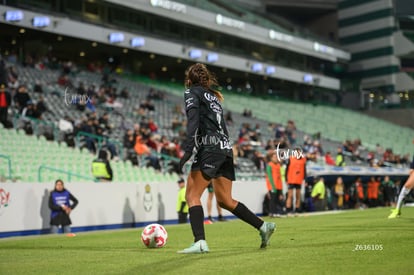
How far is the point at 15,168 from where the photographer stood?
21.9 metres

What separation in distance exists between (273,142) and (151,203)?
39.8ft

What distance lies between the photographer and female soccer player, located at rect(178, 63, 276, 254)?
28.2 feet

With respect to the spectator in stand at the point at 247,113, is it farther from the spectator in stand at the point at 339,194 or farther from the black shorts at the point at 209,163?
the black shorts at the point at 209,163

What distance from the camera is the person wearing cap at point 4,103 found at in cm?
2477

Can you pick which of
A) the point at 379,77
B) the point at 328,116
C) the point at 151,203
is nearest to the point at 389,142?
the point at 328,116

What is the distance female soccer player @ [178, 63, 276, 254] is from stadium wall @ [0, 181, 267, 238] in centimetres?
1084

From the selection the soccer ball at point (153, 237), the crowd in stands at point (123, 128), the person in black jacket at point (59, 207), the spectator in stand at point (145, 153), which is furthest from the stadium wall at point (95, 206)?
the soccer ball at point (153, 237)

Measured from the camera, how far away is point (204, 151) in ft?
28.3

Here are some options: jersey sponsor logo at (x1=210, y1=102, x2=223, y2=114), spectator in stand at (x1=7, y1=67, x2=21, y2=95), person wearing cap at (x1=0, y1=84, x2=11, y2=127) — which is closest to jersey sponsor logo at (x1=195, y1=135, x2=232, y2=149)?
jersey sponsor logo at (x1=210, y1=102, x2=223, y2=114)

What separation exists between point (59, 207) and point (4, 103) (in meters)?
7.93

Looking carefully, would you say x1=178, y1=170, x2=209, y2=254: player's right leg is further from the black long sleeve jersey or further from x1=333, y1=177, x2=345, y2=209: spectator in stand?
x1=333, y1=177, x2=345, y2=209: spectator in stand

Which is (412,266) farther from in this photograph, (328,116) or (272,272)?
(328,116)

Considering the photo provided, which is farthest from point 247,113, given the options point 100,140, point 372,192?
point 100,140

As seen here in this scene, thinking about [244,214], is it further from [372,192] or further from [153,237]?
[372,192]
